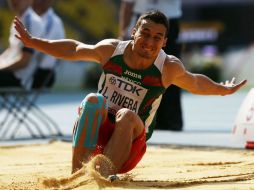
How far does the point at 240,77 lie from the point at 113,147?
788 inches

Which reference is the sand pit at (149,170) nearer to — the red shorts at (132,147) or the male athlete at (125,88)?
the red shorts at (132,147)

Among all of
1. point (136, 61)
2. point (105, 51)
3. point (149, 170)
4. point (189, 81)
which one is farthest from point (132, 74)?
point (149, 170)

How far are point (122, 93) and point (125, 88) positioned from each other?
0.05m

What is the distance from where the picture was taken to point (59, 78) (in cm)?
2608

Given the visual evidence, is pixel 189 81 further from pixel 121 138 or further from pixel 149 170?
pixel 149 170

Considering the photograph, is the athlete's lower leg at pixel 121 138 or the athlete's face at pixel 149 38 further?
the athlete's face at pixel 149 38

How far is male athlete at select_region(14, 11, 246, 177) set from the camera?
6.09 m

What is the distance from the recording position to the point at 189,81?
664 centimetres

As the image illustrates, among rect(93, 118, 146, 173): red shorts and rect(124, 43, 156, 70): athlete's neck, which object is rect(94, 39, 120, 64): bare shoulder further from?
rect(93, 118, 146, 173): red shorts

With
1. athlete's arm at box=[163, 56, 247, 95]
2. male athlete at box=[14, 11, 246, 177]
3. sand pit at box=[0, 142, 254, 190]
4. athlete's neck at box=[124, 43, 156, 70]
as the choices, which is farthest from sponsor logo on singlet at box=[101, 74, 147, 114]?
sand pit at box=[0, 142, 254, 190]

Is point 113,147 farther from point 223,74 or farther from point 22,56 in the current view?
point 223,74

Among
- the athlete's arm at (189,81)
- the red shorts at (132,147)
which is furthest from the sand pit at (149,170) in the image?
the athlete's arm at (189,81)

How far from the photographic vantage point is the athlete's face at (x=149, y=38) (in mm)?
6230

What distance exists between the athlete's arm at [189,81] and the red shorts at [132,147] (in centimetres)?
53
